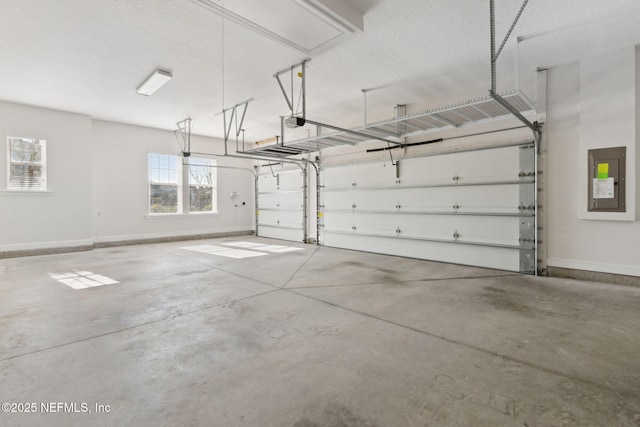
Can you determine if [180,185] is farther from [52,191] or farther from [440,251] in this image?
[440,251]

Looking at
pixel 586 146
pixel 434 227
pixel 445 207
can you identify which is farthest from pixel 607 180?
pixel 434 227

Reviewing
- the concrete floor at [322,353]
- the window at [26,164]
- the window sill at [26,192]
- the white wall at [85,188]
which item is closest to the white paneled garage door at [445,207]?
the concrete floor at [322,353]

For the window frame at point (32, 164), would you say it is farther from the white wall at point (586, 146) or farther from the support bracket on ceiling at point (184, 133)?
the white wall at point (586, 146)

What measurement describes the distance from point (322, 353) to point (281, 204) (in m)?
7.17

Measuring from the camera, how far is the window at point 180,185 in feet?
27.4

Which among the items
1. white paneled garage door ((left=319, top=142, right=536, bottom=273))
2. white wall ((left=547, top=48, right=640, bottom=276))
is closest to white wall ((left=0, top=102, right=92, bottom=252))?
white paneled garage door ((left=319, top=142, right=536, bottom=273))

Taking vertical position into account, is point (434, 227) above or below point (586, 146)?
below

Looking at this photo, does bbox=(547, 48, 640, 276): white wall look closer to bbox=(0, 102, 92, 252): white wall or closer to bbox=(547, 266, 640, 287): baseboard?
bbox=(547, 266, 640, 287): baseboard

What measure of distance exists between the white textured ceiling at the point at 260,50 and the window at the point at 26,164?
2.88 feet

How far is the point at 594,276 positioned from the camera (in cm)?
426

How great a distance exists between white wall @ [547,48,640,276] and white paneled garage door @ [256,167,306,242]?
5.69 m

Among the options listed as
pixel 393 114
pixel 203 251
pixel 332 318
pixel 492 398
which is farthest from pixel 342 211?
pixel 492 398

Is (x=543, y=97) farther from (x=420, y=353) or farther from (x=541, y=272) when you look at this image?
(x=420, y=353)

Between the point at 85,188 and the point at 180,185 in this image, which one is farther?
the point at 180,185
